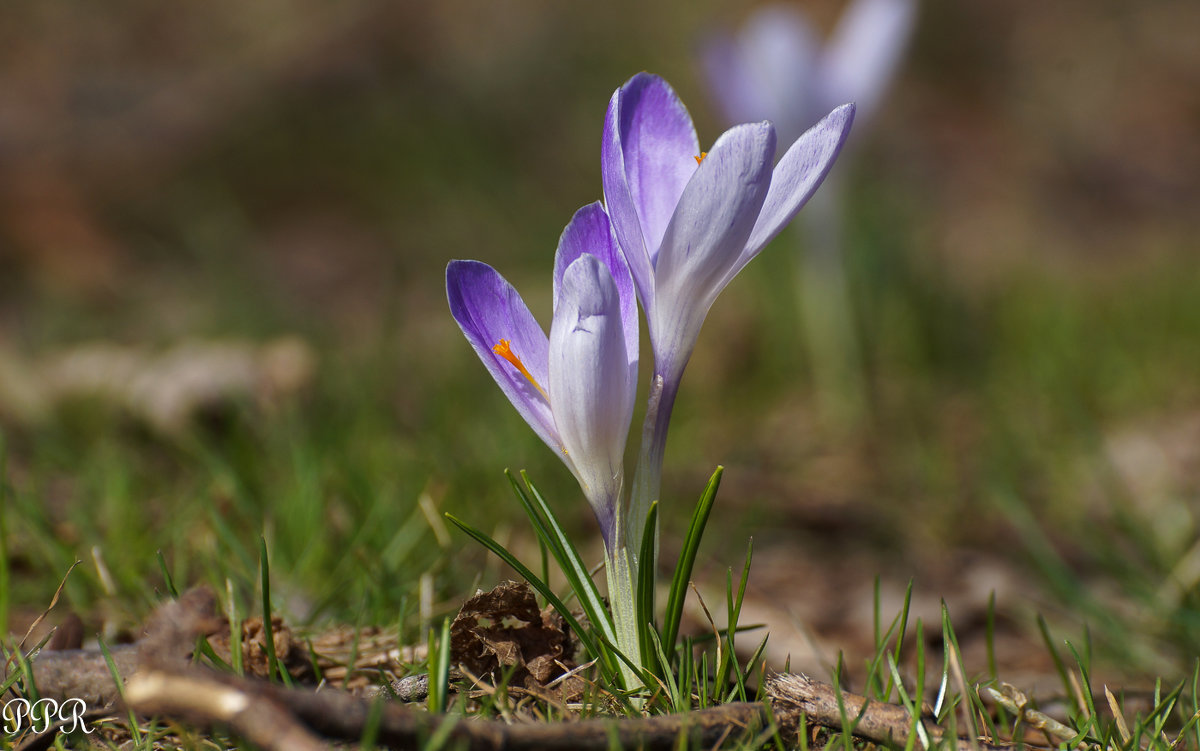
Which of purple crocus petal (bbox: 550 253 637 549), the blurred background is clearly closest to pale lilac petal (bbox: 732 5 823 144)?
the blurred background

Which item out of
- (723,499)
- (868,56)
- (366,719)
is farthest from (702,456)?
(366,719)

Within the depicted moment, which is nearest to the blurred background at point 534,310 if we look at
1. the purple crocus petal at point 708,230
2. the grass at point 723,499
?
the grass at point 723,499

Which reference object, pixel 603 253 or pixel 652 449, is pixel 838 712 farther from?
pixel 603 253

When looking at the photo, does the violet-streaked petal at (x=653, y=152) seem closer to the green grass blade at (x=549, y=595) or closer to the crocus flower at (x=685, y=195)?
the crocus flower at (x=685, y=195)

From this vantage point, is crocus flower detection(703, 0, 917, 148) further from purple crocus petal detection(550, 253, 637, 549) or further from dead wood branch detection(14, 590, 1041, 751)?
dead wood branch detection(14, 590, 1041, 751)

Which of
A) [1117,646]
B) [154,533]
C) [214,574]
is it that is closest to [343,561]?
[214,574]

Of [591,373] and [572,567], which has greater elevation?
[591,373]

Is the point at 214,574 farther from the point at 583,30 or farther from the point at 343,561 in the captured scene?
the point at 583,30
